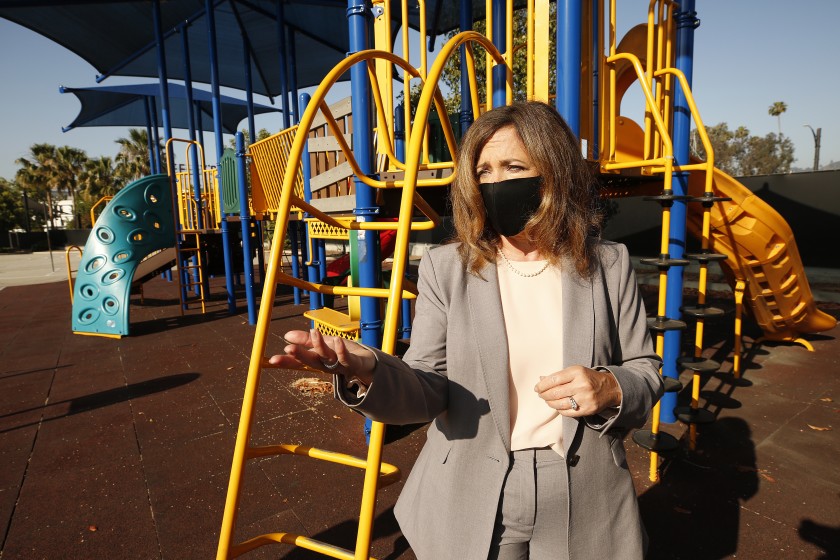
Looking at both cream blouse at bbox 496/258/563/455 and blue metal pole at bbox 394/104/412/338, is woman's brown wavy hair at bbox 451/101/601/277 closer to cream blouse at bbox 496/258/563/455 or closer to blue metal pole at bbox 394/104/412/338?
cream blouse at bbox 496/258/563/455

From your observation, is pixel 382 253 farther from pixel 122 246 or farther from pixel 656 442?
pixel 656 442

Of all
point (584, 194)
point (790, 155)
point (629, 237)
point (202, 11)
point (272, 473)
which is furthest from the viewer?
point (790, 155)

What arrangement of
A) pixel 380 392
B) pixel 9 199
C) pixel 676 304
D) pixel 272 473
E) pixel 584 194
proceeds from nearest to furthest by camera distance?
pixel 380 392
pixel 584 194
pixel 272 473
pixel 676 304
pixel 9 199

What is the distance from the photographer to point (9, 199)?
3528 cm

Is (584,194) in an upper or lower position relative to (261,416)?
upper

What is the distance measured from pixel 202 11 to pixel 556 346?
45.4 feet

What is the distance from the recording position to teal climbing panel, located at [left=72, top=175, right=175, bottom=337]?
297 inches

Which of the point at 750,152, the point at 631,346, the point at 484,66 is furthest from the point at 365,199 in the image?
the point at 750,152

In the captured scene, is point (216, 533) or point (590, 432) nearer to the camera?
point (590, 432)

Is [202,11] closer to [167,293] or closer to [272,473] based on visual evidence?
[167,293]

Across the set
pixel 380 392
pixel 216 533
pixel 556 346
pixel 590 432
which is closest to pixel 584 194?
pixel 556 346

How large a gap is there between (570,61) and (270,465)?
3.27 metres

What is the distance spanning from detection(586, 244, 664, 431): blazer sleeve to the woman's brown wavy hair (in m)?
0.09

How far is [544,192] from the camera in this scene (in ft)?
4.11
